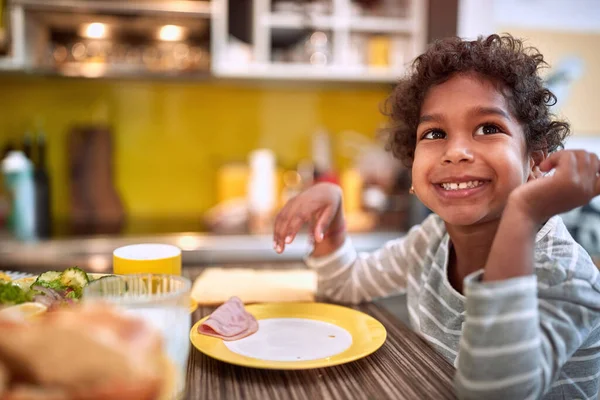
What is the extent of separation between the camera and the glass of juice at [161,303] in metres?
0.53

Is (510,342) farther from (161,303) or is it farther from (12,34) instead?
(12,34)

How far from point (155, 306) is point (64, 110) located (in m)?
2.23

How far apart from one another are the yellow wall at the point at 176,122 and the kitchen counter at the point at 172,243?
499 millimetres

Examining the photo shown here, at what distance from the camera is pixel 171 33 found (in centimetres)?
231

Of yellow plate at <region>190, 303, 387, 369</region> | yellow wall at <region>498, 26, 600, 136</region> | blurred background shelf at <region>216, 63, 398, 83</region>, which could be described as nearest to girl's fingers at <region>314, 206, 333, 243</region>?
yellow plate at <region>190, 303, 387, 369</region>

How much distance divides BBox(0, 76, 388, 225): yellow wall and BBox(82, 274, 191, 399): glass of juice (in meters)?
1.97

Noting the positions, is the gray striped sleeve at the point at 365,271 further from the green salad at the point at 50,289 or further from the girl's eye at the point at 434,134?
the green salad at the point at 50,289

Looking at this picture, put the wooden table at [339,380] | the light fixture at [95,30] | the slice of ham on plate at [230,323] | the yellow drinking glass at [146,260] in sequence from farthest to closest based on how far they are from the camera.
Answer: the light fixture at [95,30]
the yellow drinking glass at [146,260]
the slice of ham on plate at [230,323]
the wooden table at [339,380]

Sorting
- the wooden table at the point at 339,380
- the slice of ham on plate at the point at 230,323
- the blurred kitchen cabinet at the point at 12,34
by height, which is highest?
the blurred kitchen cabinet at the point at 12,34

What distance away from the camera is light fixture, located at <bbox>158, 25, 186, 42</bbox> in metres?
2.29

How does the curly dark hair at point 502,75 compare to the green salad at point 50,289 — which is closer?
the green salad at point 50,289

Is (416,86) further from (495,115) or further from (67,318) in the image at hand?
(67,318)

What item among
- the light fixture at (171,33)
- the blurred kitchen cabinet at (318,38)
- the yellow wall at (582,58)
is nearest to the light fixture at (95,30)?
the light fixture at (171,33)

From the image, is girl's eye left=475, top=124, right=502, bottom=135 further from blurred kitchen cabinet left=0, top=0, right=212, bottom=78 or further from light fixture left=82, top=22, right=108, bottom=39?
light fixture left=82, top=22, right=108, bottom=39
